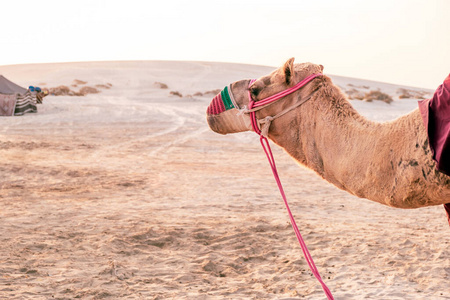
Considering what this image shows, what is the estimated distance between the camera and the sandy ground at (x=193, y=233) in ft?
15.5

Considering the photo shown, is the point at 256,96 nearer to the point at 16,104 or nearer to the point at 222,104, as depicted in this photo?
the point at 222,104

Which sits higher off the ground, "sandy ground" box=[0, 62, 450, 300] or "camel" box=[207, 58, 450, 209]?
"camel" box=[207, 58, 450, 209]

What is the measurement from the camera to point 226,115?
3.21 meters

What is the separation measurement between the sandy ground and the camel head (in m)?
2.01

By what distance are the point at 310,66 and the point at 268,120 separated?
1.39 ft

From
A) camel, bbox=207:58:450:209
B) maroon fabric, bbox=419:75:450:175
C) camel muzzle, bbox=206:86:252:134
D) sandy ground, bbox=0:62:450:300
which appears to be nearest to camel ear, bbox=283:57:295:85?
A: camel, bbox=207:58:450:209

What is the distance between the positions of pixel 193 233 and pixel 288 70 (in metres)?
3.84

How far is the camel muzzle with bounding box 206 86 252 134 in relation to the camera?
317cm

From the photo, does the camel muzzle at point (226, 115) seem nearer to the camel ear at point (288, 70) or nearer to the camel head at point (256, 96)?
the camel head at point (256, 96)

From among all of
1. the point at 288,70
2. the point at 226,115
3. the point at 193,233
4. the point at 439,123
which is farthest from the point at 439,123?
the point at 193,233

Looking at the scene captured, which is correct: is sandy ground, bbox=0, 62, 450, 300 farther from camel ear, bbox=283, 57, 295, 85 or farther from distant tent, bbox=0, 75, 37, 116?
distant tent, bbox=0, 75, 37, 116

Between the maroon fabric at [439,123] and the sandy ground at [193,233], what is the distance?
98.6 inches

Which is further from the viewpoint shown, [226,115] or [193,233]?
[193,233]

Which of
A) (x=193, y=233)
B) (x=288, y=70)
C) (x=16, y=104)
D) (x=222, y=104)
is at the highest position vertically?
(x=288, y=70)
